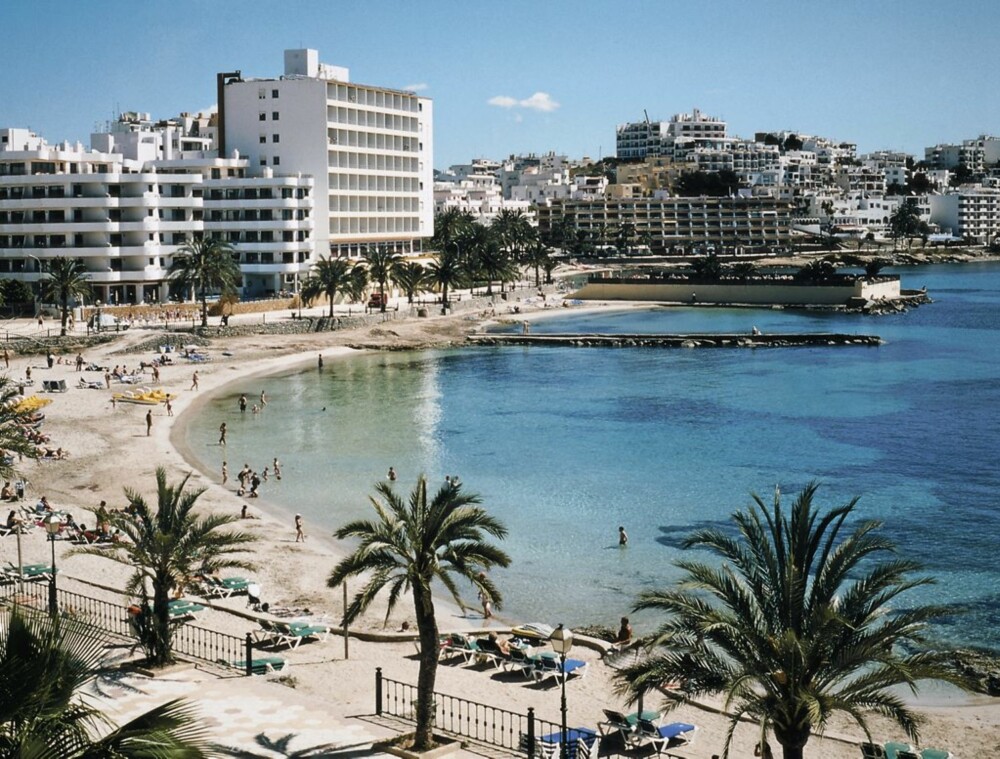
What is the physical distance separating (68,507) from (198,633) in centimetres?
1529

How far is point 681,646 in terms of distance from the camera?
1670cm

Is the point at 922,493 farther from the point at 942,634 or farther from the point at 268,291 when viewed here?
the point at 268,291

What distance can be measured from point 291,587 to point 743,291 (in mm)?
107369

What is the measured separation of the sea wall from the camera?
128m

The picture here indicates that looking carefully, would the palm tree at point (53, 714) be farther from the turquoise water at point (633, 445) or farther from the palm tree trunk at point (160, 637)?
the turquoise water at point (633, 445)

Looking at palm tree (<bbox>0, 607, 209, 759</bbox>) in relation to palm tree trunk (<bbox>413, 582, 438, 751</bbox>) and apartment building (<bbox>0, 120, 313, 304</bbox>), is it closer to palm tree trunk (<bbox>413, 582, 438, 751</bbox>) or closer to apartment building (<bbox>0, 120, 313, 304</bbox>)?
palm tree trunk (<bbox>413, 582, 438, 751</bbox>)

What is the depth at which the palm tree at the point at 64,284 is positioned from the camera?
250 ft

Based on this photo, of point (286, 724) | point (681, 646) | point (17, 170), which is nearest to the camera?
point (681, 646)

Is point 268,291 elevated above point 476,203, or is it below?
below

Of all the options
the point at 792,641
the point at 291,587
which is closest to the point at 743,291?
the point at 291,587

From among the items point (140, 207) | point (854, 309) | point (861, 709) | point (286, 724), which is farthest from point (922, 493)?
point (854, 309)

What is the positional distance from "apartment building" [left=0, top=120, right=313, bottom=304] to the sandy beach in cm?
2178

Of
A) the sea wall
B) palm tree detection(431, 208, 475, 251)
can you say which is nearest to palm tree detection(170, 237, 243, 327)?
palm tree detection(431, 208, 475, 251)

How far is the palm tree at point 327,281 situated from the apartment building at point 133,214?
287 inches
